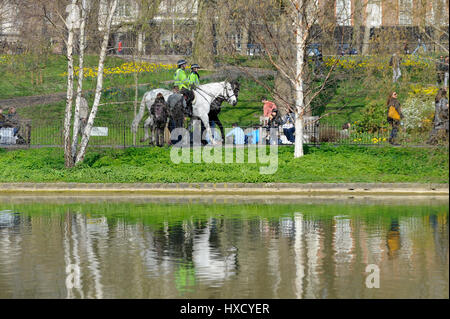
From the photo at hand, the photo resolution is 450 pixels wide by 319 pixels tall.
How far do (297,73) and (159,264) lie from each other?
17497 millimetres

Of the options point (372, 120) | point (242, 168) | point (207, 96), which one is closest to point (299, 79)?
point (242, 168)

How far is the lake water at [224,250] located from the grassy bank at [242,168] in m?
4.08

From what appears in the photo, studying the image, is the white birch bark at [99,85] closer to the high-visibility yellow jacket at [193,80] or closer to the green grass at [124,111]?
the high-visibility yellow jacket at [193,80]

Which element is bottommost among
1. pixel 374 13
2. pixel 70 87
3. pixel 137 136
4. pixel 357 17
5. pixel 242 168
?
pixel 242 168

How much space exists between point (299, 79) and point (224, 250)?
623 inches

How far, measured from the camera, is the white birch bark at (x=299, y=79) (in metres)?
30.2

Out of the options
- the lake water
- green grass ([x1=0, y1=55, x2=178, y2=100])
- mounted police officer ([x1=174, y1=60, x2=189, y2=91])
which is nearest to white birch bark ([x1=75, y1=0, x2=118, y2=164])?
mounted police officer ([x1=174, y1=60, x2=189, y2=91])

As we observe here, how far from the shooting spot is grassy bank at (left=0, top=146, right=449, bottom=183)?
2708 cm

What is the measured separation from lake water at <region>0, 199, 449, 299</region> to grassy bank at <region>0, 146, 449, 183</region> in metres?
4.08

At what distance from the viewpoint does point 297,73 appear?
99.6 feet

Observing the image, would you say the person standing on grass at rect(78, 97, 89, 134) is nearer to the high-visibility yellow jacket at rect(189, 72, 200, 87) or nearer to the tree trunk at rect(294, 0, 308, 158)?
the high-visibility yellow jacket at rect(189, 72, 200, 87)

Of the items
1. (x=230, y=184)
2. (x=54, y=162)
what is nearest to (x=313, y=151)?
(x=230, y=184)

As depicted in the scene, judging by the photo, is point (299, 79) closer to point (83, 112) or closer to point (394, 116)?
point (394, 116)

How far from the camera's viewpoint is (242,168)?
2833 cm
